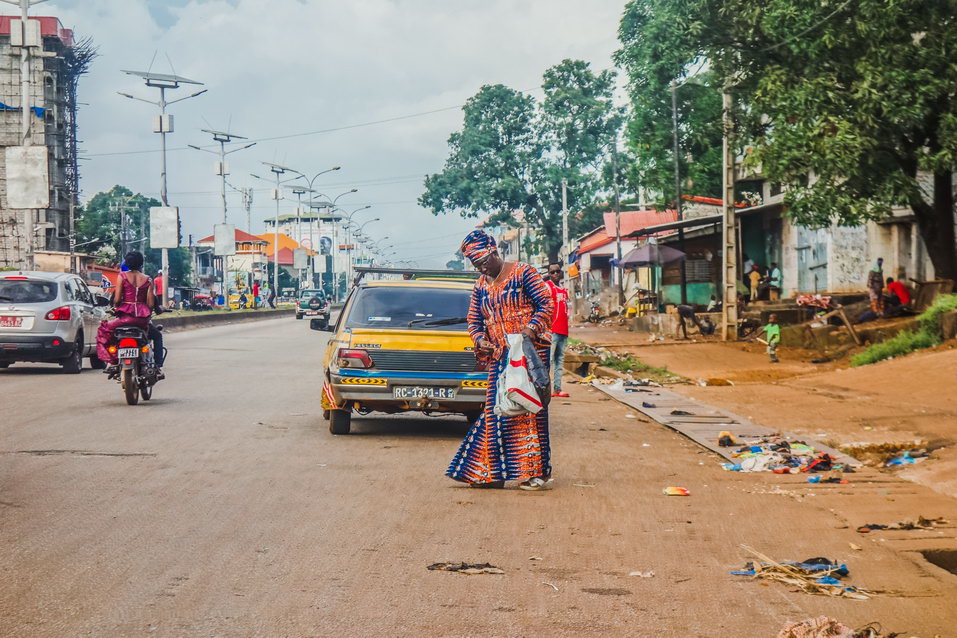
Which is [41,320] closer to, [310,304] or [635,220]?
[635,220]

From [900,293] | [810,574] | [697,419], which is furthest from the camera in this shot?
[900,293]

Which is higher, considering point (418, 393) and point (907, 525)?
point (418, 393)

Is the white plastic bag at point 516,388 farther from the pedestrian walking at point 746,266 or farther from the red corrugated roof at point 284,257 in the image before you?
the red corrugated roof at point 284,257

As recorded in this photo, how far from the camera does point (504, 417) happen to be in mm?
8359

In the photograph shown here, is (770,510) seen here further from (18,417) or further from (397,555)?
(18,417)

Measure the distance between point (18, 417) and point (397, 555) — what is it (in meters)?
8.25

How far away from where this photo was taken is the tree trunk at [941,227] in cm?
2385

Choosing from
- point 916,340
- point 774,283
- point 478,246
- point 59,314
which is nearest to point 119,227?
point 774,283

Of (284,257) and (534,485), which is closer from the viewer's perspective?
(534,485)

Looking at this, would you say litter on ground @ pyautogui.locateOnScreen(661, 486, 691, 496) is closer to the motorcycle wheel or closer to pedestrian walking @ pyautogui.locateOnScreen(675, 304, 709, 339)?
the motorcycle wheel

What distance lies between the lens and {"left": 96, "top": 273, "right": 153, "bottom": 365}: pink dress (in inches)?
569

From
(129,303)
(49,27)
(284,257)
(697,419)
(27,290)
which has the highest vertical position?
(49,27)

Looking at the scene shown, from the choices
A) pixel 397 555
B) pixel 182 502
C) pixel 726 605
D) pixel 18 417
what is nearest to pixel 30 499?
pixel 182 502

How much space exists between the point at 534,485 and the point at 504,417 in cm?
55
